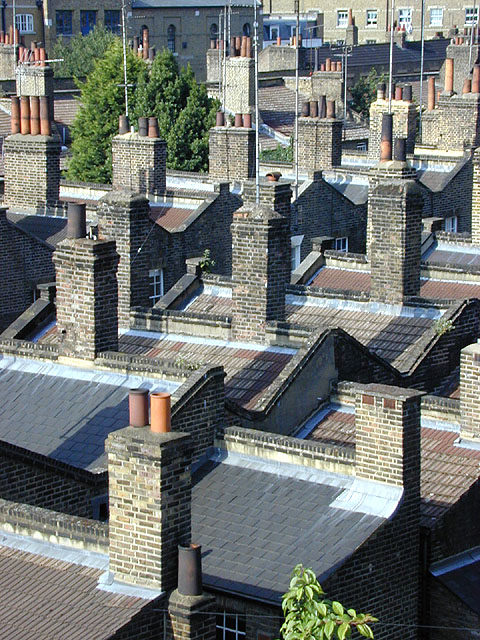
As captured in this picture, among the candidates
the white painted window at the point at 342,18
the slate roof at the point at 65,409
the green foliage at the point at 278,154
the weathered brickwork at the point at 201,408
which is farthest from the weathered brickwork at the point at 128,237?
the white painted window at the point at 342,18

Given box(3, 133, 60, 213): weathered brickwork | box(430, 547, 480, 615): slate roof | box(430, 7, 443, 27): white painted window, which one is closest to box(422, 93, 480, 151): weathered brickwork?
box(3, 133, 60, 213): weathered brickwork

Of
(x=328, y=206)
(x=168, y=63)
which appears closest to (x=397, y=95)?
(x=168, y=63)

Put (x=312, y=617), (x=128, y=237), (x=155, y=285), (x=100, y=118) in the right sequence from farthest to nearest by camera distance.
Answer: (x=100, y=118)
(x=155, y=285)
(x=128, y=237)
(x=312, y=617)

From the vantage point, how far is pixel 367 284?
33.6 meters

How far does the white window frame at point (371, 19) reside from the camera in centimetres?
12538

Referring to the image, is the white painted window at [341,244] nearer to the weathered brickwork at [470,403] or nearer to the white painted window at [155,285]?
the white painted window at [155,285]

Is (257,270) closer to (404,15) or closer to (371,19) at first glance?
(404,15)

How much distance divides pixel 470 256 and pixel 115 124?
26928mm

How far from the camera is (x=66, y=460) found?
74.5ft

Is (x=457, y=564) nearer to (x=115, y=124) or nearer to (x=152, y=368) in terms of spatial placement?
(x=152, y=368)

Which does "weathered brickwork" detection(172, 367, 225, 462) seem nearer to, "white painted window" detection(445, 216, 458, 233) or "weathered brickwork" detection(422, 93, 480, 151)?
"white painted window" detection(445, 216, 458, 233)

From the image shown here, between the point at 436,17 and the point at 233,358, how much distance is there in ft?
332

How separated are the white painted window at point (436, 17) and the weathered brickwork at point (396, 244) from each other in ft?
316

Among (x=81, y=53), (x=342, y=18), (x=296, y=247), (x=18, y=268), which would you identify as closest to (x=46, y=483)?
(x=18, y=268)
